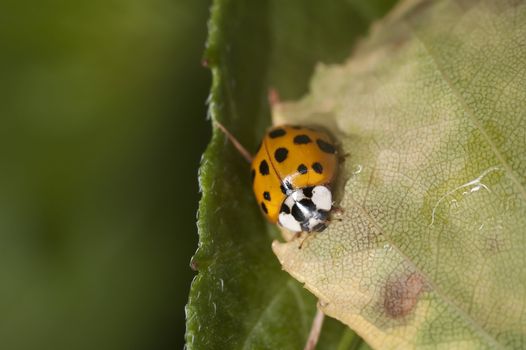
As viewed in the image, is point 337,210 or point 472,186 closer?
point 472,186

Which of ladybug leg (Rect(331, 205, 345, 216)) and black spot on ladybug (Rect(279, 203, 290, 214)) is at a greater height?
ladybug leg (Rect(331, 205, 345, 216))

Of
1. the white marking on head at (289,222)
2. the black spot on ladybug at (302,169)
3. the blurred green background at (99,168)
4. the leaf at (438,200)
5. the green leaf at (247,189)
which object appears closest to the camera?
the leaf at (438,200)

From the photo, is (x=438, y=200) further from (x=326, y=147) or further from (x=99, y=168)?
(x=99, y=168)

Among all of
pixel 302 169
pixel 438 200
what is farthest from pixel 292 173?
pixel 438 200

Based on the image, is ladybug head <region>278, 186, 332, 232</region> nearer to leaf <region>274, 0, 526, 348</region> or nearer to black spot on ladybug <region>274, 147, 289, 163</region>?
leaf <region>274, 0, 526, 348</region>

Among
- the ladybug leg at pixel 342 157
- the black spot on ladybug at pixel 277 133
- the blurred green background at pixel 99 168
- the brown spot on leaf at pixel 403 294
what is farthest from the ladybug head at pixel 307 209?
the blurred green background at pixel 99 168

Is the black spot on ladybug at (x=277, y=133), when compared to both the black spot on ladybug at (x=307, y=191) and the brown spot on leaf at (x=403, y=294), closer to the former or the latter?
the black spot on ladybug at (x=307, y=191)

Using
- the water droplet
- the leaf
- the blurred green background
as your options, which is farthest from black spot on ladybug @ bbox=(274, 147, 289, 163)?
the blurred green background
